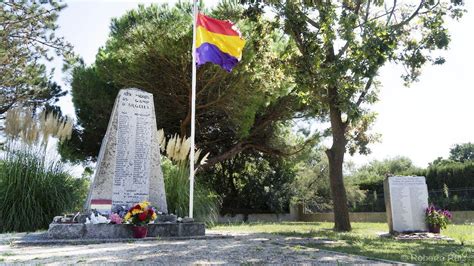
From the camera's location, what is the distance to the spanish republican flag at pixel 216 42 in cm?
934

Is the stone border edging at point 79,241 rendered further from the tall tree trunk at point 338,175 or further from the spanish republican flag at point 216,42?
the tall tree trunk at point 338,175

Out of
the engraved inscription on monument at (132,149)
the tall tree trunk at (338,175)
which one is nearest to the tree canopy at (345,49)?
the tall tree trunk at (338,175)

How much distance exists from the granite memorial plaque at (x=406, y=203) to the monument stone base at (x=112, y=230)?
4.86 m

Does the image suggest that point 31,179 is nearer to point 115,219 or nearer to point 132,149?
point 132,149

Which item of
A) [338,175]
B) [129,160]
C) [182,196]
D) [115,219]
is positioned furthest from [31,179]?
[338,175]

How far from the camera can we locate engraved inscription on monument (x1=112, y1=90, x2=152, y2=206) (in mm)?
8102

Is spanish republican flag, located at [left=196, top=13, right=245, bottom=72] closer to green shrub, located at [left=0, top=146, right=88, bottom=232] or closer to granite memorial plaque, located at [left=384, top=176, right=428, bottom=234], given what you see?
green shrub, located at [left=0, top=146, right=88, bottom=232]

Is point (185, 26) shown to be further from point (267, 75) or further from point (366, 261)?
point (366, 261)

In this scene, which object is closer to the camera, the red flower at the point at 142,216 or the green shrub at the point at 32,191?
the red flower at the point at 142,216

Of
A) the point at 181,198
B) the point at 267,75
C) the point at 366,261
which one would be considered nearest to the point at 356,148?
the point at 267,75

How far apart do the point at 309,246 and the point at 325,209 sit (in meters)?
Result: 18.5

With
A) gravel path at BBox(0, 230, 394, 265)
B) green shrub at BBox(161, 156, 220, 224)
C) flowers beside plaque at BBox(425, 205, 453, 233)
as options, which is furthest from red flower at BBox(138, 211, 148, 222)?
flowers beside plaque at BBox(425, 205, 453, 233)

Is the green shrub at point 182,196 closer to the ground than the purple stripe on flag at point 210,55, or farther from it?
closer to the ground

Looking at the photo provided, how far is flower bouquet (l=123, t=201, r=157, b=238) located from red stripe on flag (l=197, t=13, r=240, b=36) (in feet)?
14.2
